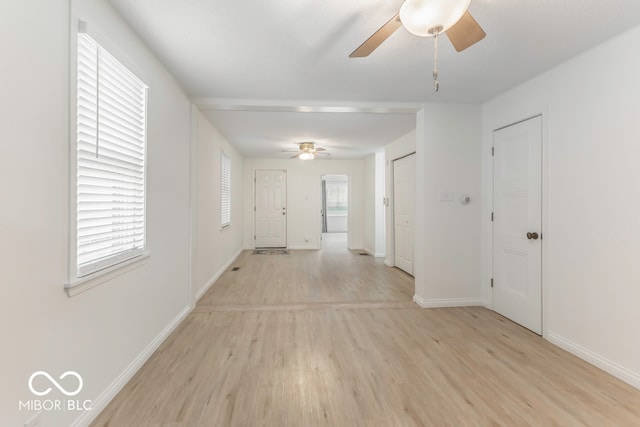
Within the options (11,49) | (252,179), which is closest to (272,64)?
(11,49)

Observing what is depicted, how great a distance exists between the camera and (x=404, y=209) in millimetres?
4980

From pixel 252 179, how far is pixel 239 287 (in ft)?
12.4

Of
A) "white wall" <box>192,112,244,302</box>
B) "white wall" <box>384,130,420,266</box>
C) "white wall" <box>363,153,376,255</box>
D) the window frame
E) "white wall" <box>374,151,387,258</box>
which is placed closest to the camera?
the window frame

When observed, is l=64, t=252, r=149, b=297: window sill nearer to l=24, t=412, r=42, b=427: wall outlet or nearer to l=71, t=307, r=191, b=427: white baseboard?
l=24, t=412, r=42, b=427: wall outlet

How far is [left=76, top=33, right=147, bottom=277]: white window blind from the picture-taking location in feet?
5.05

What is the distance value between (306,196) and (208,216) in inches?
144

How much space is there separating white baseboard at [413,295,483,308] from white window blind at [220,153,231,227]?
340 cm

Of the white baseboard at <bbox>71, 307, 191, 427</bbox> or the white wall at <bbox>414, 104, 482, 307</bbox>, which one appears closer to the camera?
the white baseboard at <bbox>71, 307, 191, 427</bbox>

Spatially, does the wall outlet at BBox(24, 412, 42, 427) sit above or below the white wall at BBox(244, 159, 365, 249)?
below

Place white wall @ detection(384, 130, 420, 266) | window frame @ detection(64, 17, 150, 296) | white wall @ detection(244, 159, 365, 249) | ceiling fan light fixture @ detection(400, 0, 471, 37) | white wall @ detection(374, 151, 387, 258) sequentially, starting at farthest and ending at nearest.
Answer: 1. white wall @ detection(244, 159, 365, 249)
2. white wall @ detection(374, 151, 387, 258)
3. white wall @ detection(384, 130, 420, 266)
4. window frame @ detection(64, 17, 150, 296)
5. ceiling fan light fixture @ detection(400, 0, 471, 37)

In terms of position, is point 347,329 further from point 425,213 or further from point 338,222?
point 338,222

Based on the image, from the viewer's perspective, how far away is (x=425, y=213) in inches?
133

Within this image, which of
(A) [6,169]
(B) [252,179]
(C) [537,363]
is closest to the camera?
(A) [6,169]

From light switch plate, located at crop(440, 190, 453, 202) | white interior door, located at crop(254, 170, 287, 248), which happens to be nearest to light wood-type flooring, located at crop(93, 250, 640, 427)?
light switch plate, located at crop(440, 190, 453, 202)
